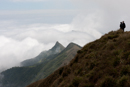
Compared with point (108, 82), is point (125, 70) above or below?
above

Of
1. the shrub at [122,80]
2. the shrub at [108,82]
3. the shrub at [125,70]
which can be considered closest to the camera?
the shrub at [122,80]

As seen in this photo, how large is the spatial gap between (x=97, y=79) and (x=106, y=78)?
1.66 meters

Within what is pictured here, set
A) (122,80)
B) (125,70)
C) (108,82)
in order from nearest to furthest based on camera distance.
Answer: (122,80) < (108,82) < (125,70)

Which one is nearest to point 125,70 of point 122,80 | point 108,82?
point 122,80

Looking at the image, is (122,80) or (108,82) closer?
(122,80)

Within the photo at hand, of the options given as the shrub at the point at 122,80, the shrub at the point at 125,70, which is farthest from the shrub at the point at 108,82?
the shrub at the point at 125,70

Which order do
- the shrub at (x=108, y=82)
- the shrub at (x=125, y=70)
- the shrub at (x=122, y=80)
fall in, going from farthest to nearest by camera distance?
the shrub at (x=125, y=70)
the shrub at (x=108, y=82)
the shrub at (x=122, y=80)

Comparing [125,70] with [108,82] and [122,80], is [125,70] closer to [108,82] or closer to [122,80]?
[122,80]

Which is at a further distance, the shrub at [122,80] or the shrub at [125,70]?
the shrub at [125,70]

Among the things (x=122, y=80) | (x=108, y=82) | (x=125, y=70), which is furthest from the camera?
(x=125, y=70)

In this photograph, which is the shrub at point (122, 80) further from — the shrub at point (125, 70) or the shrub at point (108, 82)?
the shrub at point (125, 70)

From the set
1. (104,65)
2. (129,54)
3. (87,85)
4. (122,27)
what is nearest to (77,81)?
(87,85)

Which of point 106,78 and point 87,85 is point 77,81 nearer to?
point 87,85

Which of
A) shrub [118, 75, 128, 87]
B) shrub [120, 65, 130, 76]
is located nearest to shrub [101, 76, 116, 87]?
shrub [118, 75, 128, 87]
